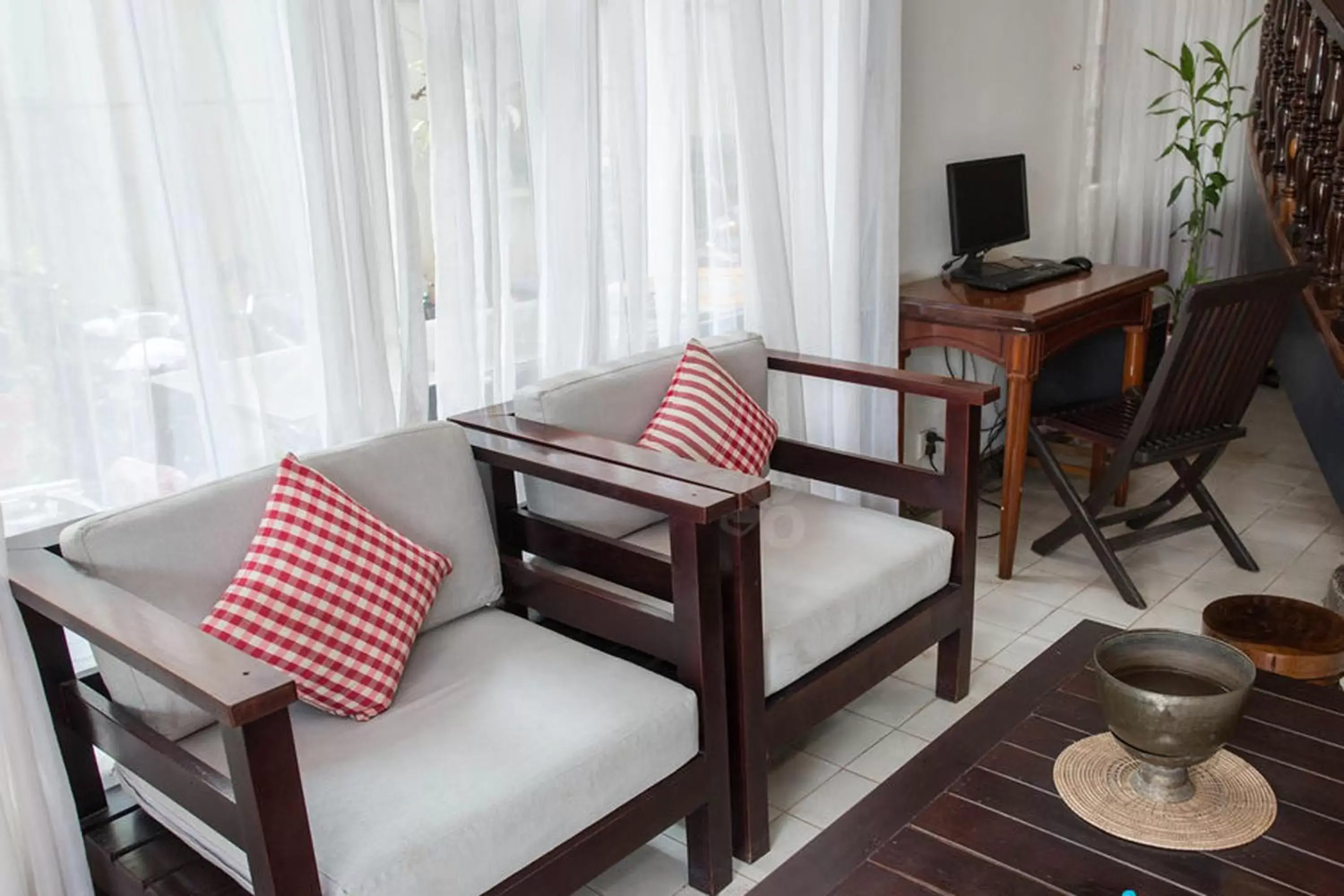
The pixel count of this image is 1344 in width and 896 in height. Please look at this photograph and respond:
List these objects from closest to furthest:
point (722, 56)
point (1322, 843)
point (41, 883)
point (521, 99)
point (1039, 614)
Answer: point (1322, 843) < point (41, 883) < point (521, 99) < point (722, 56) < point (1039, 614)

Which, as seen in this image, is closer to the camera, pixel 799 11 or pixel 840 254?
pixel 799 11

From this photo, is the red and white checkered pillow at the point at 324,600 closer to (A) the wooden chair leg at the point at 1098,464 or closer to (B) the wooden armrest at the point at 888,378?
(B) the wooden armrest at the point at 888,378

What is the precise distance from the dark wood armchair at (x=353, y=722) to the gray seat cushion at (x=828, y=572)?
21 centimetres

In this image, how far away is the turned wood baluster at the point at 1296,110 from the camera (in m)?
3.28

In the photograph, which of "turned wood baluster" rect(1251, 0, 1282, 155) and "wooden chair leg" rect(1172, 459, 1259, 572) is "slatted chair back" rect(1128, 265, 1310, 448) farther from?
"turned wood baluster" rect(1251, 0, 1282, 155)

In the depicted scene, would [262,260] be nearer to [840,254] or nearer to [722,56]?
[722,56]

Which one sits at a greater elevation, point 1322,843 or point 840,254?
point 840,254

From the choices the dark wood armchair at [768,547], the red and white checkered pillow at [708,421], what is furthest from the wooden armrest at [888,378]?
the red and white checkered pillow at [708,421]

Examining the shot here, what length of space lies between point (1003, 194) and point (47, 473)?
286 centimetres

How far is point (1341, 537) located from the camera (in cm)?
351

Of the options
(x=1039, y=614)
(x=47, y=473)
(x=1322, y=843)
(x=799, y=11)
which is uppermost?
(x=799, y=11)

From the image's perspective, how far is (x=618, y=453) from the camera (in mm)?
2066

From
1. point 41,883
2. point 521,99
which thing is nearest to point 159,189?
point 521,99

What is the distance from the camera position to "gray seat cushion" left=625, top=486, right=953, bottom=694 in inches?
83.4
